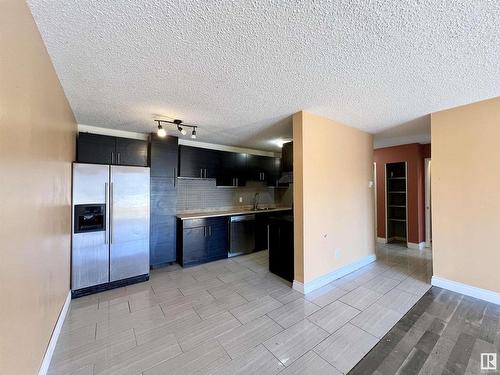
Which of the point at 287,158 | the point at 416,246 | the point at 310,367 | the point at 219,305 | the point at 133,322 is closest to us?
the point at 310,367

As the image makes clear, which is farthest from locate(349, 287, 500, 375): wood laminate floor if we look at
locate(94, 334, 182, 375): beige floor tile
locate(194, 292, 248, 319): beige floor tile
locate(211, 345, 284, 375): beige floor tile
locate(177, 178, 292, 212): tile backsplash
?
locate(177, 178, 292, 212): tile backsplash

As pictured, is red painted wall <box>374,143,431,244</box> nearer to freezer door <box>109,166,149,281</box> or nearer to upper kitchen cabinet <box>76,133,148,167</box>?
freezer door <box>109,166,149,281</box>

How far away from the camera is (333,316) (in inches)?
87.1

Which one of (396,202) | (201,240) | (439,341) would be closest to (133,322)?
(201,240)

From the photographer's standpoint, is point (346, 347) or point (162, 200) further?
point (162, 200)

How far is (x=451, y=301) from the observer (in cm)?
248

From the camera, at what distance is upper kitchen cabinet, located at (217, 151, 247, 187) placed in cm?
444

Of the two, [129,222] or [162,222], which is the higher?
[129,222]

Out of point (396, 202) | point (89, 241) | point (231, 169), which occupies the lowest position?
point (89, 241)

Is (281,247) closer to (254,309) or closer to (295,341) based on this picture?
(254,309)

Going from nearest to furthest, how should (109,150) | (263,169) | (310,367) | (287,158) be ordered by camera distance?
1. (310,367)
2. (109,150)
3. (287,158)
4. (263,169)

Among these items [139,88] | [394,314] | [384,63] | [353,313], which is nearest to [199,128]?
[139,88]

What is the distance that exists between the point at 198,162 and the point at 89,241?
2.17m

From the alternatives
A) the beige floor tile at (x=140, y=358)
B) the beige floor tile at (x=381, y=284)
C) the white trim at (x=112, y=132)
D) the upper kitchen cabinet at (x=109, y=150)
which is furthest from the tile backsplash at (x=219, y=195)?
the beige floor tile at (x=381, y=284)
